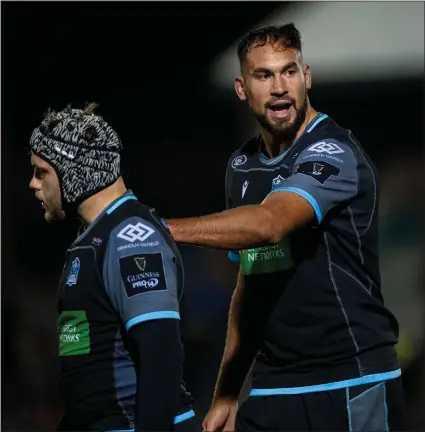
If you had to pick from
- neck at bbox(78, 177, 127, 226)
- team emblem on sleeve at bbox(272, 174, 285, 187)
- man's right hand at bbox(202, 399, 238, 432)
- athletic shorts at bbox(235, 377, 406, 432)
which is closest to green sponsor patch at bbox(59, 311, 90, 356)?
neck at bbox(78, 177, 127, 226)

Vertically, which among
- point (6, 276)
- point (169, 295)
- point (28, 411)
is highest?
point (169, 295)

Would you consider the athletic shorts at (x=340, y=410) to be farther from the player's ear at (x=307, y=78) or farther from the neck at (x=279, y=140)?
the player's ear at (x=307, y=78)

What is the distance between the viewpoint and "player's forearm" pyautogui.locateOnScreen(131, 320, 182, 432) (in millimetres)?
3451

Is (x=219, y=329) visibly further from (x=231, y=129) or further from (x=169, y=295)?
(x=169, y=295)

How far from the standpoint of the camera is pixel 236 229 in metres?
4.27

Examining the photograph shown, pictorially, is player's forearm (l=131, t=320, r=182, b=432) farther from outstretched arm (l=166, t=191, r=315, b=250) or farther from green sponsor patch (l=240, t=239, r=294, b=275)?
green sponsor patch (l=240, t=239, r=294, b=275)

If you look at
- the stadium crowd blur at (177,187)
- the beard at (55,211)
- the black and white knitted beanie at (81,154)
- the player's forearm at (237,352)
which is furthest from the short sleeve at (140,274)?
the stadium crowd blur at (177,187)

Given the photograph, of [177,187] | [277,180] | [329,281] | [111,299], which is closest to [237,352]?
[329,281]

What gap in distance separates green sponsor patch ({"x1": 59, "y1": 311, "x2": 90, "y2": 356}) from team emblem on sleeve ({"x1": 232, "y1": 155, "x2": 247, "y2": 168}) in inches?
63.5

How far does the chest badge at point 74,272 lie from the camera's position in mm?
3676

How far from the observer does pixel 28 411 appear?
10.0 metres

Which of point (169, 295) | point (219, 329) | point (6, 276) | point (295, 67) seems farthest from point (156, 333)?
point (6, 276)

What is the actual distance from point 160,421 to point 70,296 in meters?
0.57

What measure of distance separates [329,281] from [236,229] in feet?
1.78
